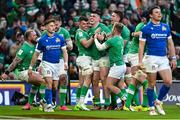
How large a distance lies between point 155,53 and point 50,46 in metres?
2.96

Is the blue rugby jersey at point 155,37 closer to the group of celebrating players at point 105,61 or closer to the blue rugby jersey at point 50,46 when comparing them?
the group of celebrating players at point 105,61

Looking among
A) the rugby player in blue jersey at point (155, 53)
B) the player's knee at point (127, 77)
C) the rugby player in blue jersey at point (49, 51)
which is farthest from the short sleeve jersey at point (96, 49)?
the rugby player in blue jersey at point (155, 53)

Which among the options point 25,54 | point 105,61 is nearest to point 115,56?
point 105,61

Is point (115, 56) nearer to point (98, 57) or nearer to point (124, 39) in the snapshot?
point (98, 57)

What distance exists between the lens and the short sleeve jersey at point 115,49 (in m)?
20.6

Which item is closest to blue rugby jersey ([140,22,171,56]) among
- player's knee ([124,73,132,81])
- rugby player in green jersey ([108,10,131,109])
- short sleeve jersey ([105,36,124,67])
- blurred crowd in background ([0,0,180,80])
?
short sleeve jersey ([105,36,124,67])

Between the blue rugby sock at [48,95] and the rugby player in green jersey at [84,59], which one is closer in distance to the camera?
the blue rugby sock at [48,95]

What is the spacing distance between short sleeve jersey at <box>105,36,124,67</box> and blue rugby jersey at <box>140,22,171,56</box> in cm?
177

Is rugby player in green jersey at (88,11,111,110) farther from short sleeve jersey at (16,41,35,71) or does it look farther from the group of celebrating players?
short sleeve jersey at (16,41,35,71)

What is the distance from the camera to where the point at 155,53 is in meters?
18.8

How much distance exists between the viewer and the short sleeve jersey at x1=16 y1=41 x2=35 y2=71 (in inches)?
861

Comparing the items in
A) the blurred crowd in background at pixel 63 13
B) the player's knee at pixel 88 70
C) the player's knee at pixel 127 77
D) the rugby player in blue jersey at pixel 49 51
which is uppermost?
the blurred crowd in background at pixel 63 13

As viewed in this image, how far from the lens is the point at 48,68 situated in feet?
66.8

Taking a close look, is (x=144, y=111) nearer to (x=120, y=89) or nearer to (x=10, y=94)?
(x=120, y=89)
